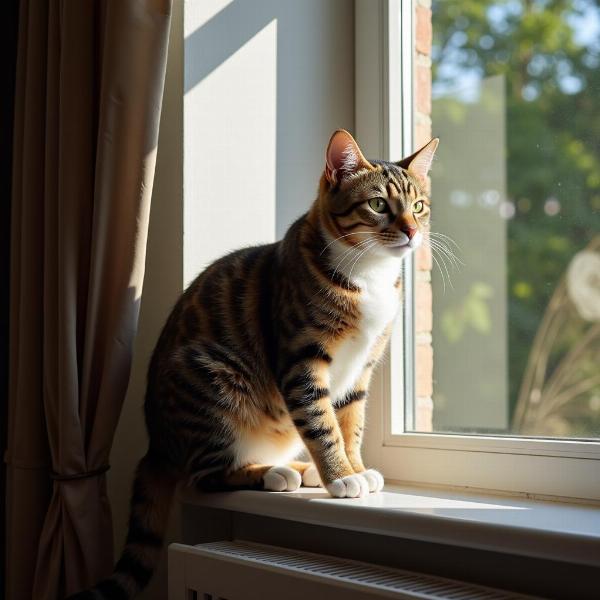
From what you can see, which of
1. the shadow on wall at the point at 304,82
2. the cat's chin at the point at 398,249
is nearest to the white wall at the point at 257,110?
the shadow on wall at the point at 304,82

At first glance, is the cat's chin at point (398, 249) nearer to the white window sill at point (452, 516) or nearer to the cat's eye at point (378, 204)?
the cat's eye at point (378, 204)

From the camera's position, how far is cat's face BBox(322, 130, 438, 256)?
1387mm

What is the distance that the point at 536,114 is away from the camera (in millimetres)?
3029

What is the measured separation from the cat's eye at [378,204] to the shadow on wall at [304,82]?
0.38 metres

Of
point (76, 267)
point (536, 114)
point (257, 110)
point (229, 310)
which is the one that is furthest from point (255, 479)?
point (536, 114)

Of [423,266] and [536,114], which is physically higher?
[536,114]

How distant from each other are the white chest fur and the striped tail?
1.32 feet

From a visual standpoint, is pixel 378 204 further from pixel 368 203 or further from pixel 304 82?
pixel 304 82

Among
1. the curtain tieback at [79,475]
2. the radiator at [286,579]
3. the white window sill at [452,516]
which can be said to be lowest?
the radiator at [286,579]

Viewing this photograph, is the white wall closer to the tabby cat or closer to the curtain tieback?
the tabby cat

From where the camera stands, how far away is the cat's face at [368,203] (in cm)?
139

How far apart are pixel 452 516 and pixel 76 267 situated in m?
0.91

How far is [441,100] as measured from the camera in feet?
10.3

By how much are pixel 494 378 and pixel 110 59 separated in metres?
2.32
